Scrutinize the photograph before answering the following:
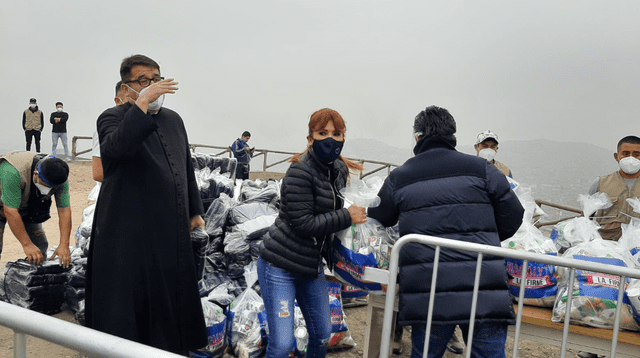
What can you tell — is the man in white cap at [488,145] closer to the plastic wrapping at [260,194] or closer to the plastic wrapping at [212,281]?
the plastic wrapping at [260,194]

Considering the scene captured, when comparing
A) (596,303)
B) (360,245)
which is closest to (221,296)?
(360,245)

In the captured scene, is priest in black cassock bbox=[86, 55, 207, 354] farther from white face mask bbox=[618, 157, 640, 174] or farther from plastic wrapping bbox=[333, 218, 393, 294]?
white face mask bbox=[618, 157, 640, 174]

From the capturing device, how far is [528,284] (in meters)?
2.03

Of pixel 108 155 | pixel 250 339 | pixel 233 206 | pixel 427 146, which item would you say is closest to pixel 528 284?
pixel 427 146

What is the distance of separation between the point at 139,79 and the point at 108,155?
382 millimetres

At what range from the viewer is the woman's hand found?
6.22 feet

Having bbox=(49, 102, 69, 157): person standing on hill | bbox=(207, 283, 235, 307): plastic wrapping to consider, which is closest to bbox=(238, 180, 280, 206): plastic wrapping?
bbox=(207, 283, 235, 307): plastic wrapping

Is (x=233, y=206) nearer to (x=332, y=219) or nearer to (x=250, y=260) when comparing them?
(x=250, y=260)

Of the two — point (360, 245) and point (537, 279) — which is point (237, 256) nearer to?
point (360, 245)

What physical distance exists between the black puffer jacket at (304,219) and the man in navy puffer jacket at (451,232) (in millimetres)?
328

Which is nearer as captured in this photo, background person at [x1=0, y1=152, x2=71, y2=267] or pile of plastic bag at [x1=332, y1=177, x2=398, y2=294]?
pile of plastic bag at [x1=332, y1=177, x2=398, y2=294]

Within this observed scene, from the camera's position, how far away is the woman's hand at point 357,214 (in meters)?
1.90

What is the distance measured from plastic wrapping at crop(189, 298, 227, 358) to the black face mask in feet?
4.86

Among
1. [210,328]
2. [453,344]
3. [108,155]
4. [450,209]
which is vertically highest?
[108,155]
